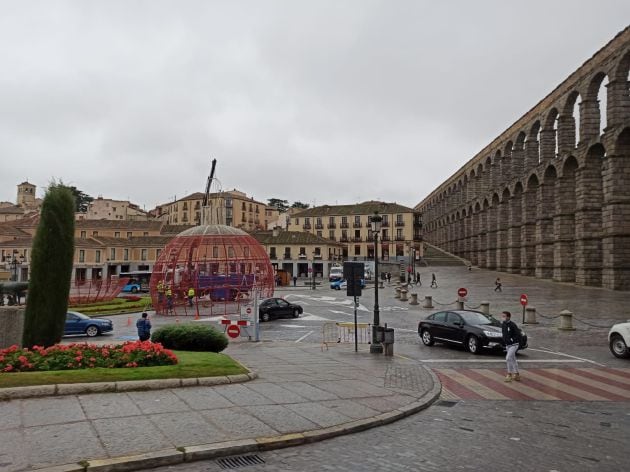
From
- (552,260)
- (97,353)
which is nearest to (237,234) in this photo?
(97,353)

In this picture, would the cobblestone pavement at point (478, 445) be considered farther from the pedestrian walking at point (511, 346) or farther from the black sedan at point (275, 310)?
the black sedan at point (275, 310)

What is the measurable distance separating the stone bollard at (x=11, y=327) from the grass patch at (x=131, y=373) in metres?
4.31

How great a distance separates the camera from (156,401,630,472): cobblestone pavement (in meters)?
6.30

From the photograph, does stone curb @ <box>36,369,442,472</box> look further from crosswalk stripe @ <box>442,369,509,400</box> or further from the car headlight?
the car headlight

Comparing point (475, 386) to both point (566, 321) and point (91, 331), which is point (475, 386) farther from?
point (91, 331)

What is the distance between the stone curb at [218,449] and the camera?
584 centimetres

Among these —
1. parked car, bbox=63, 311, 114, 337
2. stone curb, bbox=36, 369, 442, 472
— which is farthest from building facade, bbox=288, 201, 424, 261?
stone curb, bbox=36, 369, 442, 472

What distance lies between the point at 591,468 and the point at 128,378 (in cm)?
774

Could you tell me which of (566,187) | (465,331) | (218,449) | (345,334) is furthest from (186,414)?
(566,187)

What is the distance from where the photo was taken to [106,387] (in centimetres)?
907

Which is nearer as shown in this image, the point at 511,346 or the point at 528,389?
the point at 528,389

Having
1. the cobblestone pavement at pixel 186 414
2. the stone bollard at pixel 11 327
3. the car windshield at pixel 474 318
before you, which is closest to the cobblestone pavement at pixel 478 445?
the cobblestone pavement at pixel 186 414

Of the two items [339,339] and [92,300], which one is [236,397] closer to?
[339,339]

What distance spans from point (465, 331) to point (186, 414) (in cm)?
1107
